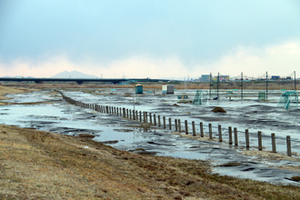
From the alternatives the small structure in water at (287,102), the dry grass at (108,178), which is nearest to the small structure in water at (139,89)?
the small structure in water at (287,102)

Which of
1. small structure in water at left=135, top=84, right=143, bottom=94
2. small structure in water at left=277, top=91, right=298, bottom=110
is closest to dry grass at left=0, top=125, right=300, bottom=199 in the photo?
small structure in water at left=277, top=91, right=298, bottom=110

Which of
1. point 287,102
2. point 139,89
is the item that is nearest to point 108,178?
point 287,102

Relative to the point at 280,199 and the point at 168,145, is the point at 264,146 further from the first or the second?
the point at 280,199

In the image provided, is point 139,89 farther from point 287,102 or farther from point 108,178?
point 108,178

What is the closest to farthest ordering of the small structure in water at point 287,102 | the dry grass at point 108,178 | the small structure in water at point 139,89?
the dry grass at point 108,178, the small structure in water at point 287,102, the small structure in water at point 139,89

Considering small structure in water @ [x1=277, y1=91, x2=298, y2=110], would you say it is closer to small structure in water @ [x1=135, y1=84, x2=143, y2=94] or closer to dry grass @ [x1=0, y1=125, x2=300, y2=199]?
dry grass @ [x1=0, y1=125, x2=300, y2=199]

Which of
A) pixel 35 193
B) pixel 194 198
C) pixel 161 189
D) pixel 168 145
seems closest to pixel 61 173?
pixel 35 193

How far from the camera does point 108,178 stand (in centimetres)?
1273

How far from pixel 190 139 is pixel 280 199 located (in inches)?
581

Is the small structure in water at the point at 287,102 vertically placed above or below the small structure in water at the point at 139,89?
below

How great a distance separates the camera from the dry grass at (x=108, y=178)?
9930 mm

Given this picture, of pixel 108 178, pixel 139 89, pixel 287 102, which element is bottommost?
pixel 108 178

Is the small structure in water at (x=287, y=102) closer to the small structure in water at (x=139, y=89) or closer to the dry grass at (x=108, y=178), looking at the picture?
the dry grass at (x=108, y=178)

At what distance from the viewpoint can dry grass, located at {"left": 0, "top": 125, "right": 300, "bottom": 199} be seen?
9.93 meters
